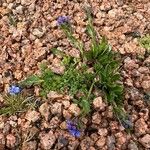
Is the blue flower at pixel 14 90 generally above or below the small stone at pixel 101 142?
above

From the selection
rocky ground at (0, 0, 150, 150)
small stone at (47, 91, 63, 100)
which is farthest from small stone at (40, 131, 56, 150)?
small stone at (47, 91, 63, 100)

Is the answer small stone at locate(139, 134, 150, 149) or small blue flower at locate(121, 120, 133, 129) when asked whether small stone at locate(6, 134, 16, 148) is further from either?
small stone at locate(139, 134, 150, 149)

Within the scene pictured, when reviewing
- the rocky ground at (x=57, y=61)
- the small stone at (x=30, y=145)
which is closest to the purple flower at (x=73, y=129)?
the rocky ground at (x=57, y=61)

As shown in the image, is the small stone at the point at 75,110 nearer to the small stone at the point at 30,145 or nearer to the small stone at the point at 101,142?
the small stone at the point at 101,142

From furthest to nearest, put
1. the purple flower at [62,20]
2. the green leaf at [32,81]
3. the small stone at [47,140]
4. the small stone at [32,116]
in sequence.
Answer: the purple flower at [62,20]
the green leaf at [32,81]
the small stone at [32,116]
the small stone at [47,140]

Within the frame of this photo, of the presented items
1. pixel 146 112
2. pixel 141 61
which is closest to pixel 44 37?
pixel 141 61

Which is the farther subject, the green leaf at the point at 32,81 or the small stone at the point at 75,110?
the green leaf at the point at 32,81

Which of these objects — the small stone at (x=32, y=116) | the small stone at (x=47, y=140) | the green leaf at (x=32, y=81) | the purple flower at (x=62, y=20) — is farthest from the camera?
the purple flower at (x=62, y=20)
